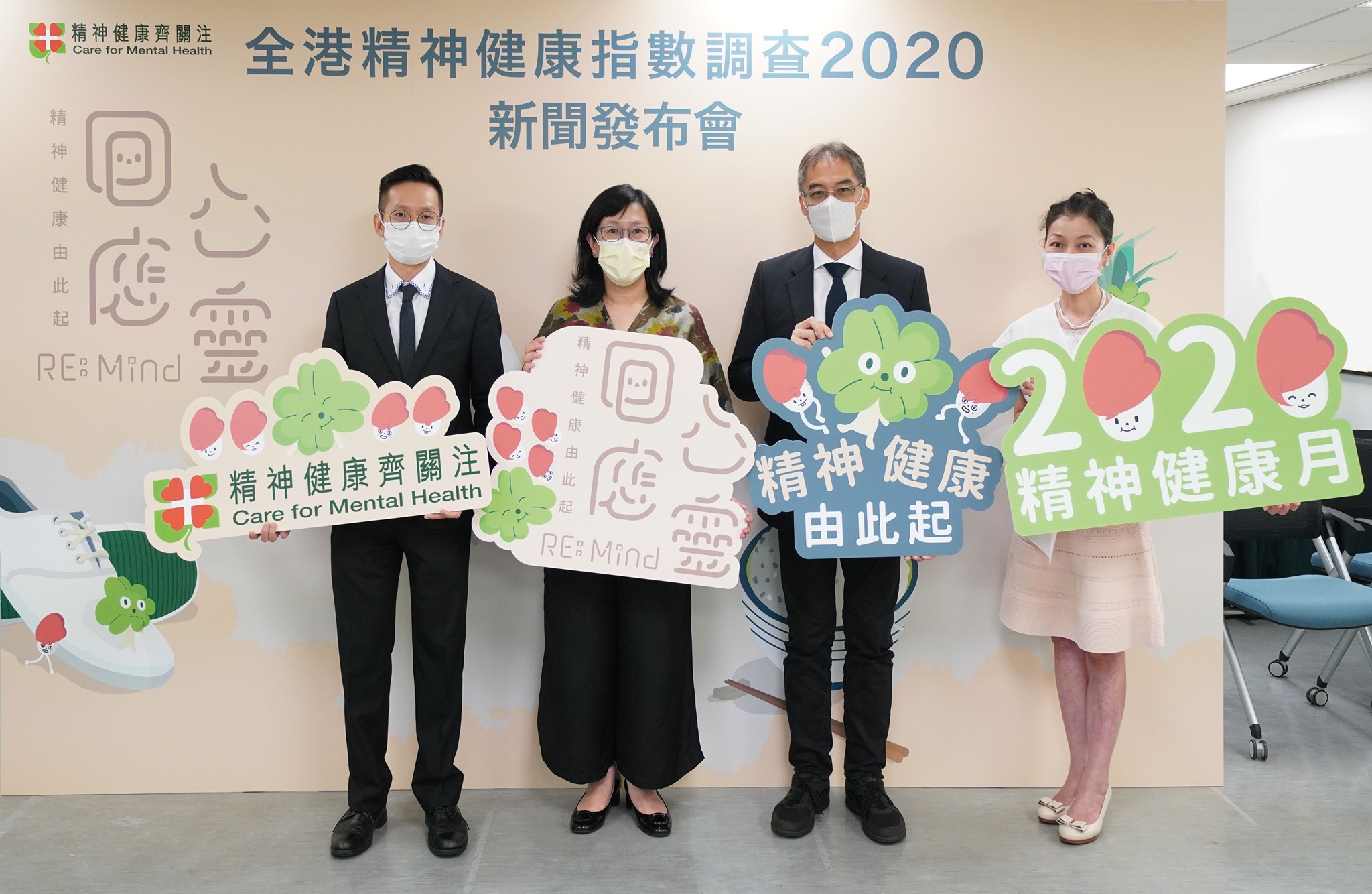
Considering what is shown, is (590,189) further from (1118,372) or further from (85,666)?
(85,666)

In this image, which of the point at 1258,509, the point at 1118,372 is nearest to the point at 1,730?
the point at 1118,372

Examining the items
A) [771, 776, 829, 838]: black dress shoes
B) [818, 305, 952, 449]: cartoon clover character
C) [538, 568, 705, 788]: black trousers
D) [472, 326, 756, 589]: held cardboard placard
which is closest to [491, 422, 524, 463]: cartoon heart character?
[472, 326, 756, 589]: held cardboard placard

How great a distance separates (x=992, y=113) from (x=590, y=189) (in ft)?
4.25

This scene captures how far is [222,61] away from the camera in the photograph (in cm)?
281

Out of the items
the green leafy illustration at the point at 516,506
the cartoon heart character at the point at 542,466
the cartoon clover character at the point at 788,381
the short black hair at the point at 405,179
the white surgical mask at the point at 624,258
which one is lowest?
the green leafy illustration at the point at 516,506

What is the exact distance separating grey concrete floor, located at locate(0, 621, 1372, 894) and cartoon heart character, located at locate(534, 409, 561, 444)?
1160mm

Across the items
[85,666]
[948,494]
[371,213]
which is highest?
[371,213]

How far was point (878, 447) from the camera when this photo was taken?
7.97ft

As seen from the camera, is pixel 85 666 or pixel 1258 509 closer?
pixel 85 666

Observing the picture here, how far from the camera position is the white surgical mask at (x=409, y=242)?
2.47 meters

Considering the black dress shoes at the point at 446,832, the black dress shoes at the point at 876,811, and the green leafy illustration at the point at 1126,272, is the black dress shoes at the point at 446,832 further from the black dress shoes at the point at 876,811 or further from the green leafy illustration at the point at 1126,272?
the green leafy illustration at the point at 1126,272

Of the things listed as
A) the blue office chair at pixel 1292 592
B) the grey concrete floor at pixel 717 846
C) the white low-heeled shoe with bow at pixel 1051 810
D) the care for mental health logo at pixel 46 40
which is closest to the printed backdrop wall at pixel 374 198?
the care for mental health logo at pixel 46 40

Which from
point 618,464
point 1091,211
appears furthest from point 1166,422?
point 618,464

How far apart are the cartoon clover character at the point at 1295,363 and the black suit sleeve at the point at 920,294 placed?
85cm
